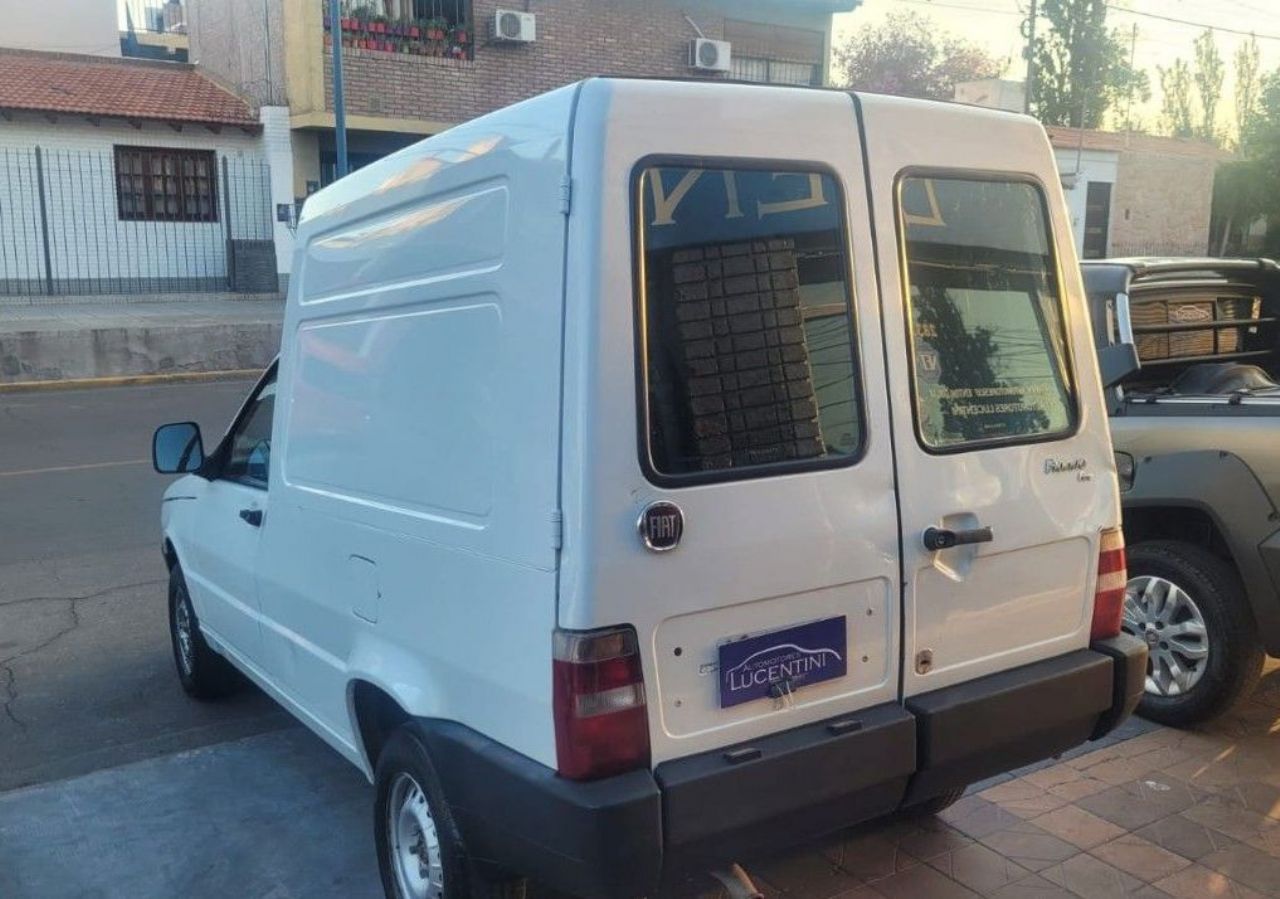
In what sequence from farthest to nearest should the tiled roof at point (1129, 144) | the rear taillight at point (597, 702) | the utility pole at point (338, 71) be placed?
the tiled roof at point (1129, 144) → the utility pole at point (338, 71) → the rear taillight at point (597, 702)

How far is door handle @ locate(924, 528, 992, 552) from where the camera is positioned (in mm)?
2945

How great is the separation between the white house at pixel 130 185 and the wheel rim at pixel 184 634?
17.9 metres

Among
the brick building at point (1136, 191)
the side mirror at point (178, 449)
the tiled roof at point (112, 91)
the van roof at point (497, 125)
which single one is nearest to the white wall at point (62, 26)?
the tiled roof at point (112, 91)

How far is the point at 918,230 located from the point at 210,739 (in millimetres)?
3567

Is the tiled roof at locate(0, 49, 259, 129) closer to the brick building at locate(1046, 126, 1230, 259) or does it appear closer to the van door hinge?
the van door hinge

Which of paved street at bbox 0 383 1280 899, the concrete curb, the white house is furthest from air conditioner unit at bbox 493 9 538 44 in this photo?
paved street at bbox 0 383 1280 899

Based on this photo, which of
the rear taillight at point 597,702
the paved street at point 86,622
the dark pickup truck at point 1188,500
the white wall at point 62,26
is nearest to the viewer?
the rear taillight at point 597,702

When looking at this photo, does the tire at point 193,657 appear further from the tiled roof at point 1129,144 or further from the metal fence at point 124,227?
the tiled roof at point 1129,144

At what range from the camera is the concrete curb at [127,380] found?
1530 centimetres

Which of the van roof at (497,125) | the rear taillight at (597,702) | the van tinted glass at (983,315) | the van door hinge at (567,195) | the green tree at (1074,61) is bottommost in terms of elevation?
the rear taillight at (597,702)

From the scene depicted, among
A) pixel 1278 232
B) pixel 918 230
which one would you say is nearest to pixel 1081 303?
pixel 918 230

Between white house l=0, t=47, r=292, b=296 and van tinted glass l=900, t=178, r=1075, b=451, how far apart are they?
20.9 m

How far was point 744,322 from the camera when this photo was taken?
273 centimetres

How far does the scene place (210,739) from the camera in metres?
4.76
